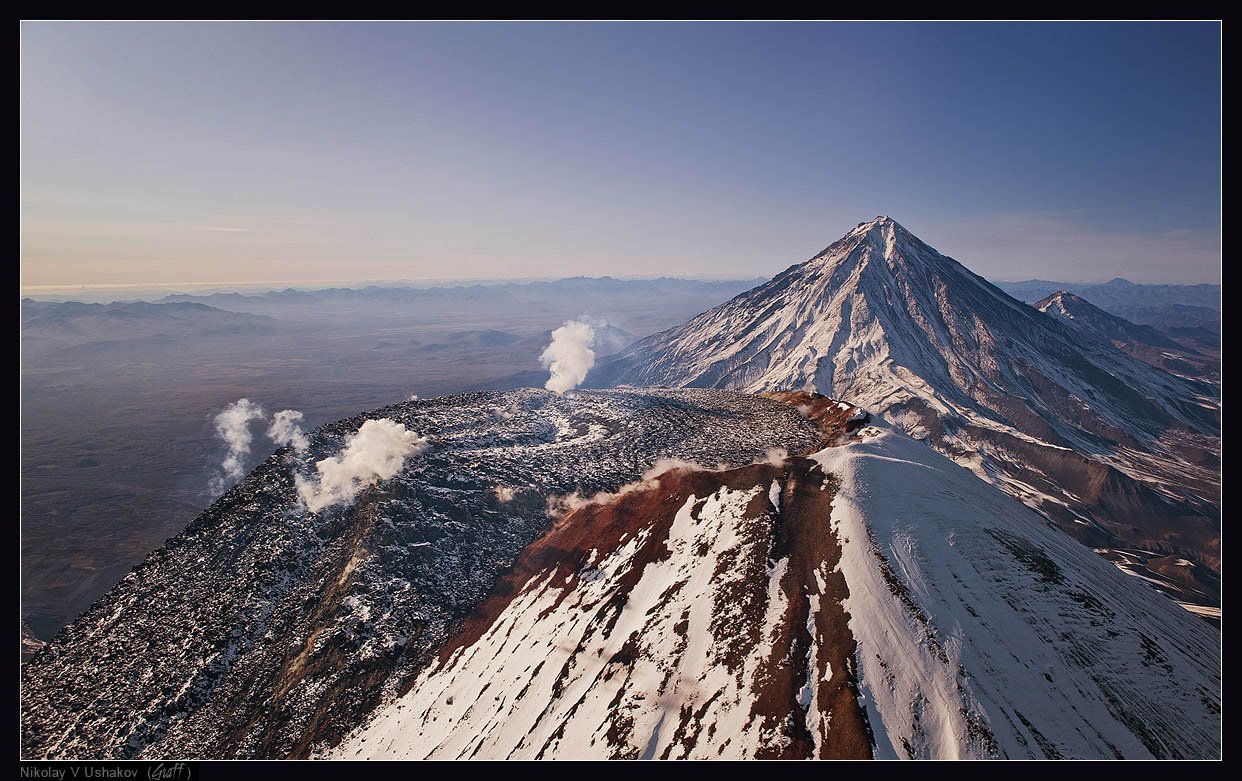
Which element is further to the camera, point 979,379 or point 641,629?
point 979,379

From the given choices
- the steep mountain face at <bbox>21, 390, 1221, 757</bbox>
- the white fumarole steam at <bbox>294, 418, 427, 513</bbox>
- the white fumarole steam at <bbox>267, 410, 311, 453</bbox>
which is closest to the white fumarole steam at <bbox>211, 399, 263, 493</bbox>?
the white fumarole steam at <bbox>267, 410, 311, 453</bbox>

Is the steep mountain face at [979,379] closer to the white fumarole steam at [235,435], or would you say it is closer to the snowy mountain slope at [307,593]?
the snowy mountain slope at [307,593]

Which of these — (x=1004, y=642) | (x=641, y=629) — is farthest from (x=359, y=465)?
(x=1004, y=642)

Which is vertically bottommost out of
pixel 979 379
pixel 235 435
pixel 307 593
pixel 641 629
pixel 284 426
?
pixel 235 435

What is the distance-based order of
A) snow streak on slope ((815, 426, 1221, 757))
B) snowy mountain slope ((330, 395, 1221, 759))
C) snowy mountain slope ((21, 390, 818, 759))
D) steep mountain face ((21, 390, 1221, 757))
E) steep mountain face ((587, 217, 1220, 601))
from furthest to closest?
steep mountain face ((587, 217, 1220, 601)) → snowy mountain slope ((21, 390, 818, 759)) → steep mountain face ((21, 390, 1221, 757)) → snowy mountain slope ((330, 395, 1221, 759)) → snow streak on slope ((815, 426, 1221, 757))

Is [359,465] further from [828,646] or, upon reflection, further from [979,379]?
[979,379]

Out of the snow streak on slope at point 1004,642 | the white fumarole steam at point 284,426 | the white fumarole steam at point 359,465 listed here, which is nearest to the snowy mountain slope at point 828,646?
the snow streak on slope at point 1004,642

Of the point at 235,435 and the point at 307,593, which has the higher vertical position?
the point at 307,593

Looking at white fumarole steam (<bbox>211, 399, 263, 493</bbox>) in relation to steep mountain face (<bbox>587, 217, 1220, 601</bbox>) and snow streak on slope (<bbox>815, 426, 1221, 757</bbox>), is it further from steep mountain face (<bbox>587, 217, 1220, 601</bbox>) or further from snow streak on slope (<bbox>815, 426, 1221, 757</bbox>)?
snow streak on slope (<bbox>815, 426, 1221, 757</bbox>)
